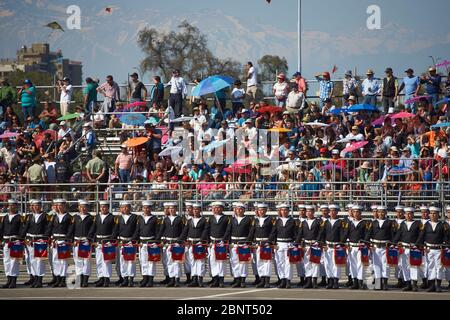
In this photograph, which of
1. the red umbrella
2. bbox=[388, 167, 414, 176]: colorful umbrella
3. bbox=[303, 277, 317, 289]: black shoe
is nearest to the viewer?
bbox=[303, 277, 317, 289]: black shoe

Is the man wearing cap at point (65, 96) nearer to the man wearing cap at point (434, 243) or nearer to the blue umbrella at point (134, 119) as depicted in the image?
the blue umbrella at point (134, 119)

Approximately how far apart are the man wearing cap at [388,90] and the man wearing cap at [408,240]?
7708mm

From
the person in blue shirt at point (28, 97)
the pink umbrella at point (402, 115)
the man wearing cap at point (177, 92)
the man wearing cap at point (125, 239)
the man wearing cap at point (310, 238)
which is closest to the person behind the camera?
the man wearing cap at point (310, 238)

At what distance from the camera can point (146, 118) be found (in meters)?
30.4

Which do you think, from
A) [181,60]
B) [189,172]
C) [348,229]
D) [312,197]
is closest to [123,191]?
[189,172]

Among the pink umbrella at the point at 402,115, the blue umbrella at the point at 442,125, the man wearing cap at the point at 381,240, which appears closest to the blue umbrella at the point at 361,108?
the pink umbrella at the point at 402,115

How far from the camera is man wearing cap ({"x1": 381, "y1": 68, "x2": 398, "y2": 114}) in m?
29.0

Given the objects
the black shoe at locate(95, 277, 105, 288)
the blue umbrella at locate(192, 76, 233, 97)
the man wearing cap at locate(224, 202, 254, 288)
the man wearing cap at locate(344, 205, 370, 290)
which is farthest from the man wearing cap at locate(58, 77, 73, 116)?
the man wearing cap at locate(344, 205, 370, 290)

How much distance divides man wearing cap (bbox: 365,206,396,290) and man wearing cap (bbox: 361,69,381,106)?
24.9 ft

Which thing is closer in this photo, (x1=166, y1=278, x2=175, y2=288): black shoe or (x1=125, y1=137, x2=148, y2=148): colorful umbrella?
(x1=166, y1=278, x2=175, y2=288): black shoe

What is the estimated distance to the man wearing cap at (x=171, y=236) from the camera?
2273 centimetres

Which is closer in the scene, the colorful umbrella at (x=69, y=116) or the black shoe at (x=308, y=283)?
the black shoe at (x=308, y=283)

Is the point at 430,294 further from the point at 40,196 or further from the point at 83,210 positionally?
the point at 40,196

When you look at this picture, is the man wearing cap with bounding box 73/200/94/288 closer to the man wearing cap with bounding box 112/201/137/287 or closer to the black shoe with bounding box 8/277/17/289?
the man wearing cap with bounding box 112/201/137/287
